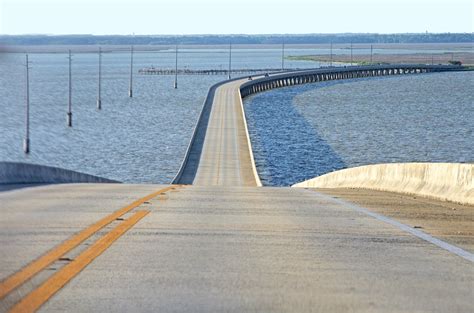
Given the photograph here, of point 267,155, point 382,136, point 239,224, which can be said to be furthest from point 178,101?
point 239,224

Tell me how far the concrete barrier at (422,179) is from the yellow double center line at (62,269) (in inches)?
298

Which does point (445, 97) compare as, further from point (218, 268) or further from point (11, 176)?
point (218, 268)

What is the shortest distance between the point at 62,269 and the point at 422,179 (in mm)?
13887

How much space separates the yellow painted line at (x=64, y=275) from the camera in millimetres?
6809

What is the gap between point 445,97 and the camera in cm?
14138

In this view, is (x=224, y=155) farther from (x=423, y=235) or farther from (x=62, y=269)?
(x=62, y=269)

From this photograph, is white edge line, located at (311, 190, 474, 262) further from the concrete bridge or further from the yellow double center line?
the concrete bridge

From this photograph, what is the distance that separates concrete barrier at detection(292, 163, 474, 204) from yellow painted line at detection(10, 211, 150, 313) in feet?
26.8

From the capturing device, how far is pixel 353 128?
9275 cm

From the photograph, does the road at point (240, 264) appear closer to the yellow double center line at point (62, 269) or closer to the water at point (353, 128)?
the yellow double center line at point (62, 269)

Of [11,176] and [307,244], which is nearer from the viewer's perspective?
[307,244]

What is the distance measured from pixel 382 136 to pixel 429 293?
78.0 meters

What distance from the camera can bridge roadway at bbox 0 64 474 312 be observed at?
7.11 m

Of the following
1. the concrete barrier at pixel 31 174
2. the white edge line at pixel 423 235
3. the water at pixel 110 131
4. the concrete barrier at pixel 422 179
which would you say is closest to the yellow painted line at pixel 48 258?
the white edge line at pixel 423 235
